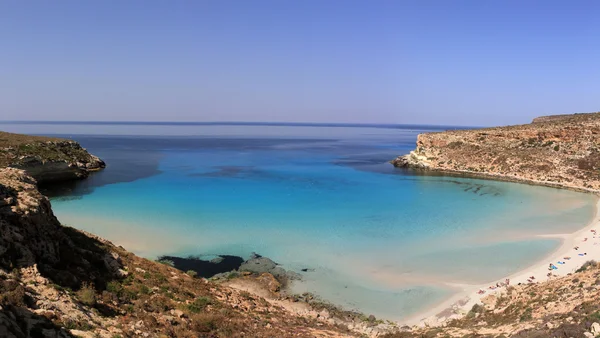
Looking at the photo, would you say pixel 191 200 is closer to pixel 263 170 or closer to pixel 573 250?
pixel 263 170

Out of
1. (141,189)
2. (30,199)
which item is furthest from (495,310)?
(141,189)

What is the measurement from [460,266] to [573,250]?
8.65 metres

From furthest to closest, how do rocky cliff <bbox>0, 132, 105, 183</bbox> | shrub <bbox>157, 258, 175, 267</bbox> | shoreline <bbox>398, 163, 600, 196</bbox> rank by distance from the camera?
shoreline <bbox>398, 163, 600, 196</bbox>, rocky cliff <bbox>0, 132, 105, 183</bbox>, shrub <bbox>157, 258, 175, 267</bbox>

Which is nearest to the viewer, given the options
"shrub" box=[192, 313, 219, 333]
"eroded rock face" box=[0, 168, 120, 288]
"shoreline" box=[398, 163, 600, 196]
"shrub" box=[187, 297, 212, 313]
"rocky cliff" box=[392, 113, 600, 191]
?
"eroded rock face" box=[0, 168, 120, 288]

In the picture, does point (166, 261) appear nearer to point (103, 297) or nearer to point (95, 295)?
point (103, 297)

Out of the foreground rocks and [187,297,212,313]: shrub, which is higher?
the foreground rocks

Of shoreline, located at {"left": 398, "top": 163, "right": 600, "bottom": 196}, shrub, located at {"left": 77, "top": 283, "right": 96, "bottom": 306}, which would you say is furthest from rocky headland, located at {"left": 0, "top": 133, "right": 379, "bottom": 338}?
shoreline, located at {"left": 398, "top": 163, "right": 600, "bottom": 196}

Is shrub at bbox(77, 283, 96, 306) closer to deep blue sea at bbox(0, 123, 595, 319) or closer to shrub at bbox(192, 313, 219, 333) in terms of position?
shrub at bbox(192, 313, 219, 333)

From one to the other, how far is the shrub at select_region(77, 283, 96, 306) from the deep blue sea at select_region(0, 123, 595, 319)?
11.2 metres

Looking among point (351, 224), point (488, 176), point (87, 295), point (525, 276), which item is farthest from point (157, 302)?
point (488, 176)

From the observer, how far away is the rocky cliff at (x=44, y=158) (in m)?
45.3

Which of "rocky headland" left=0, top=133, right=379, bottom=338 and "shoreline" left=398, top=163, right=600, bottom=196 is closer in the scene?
"rocky headland" left=0, top=133, right=379, bottom=338

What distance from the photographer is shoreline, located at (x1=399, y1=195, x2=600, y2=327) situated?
16.6m

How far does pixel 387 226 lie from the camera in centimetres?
3061
